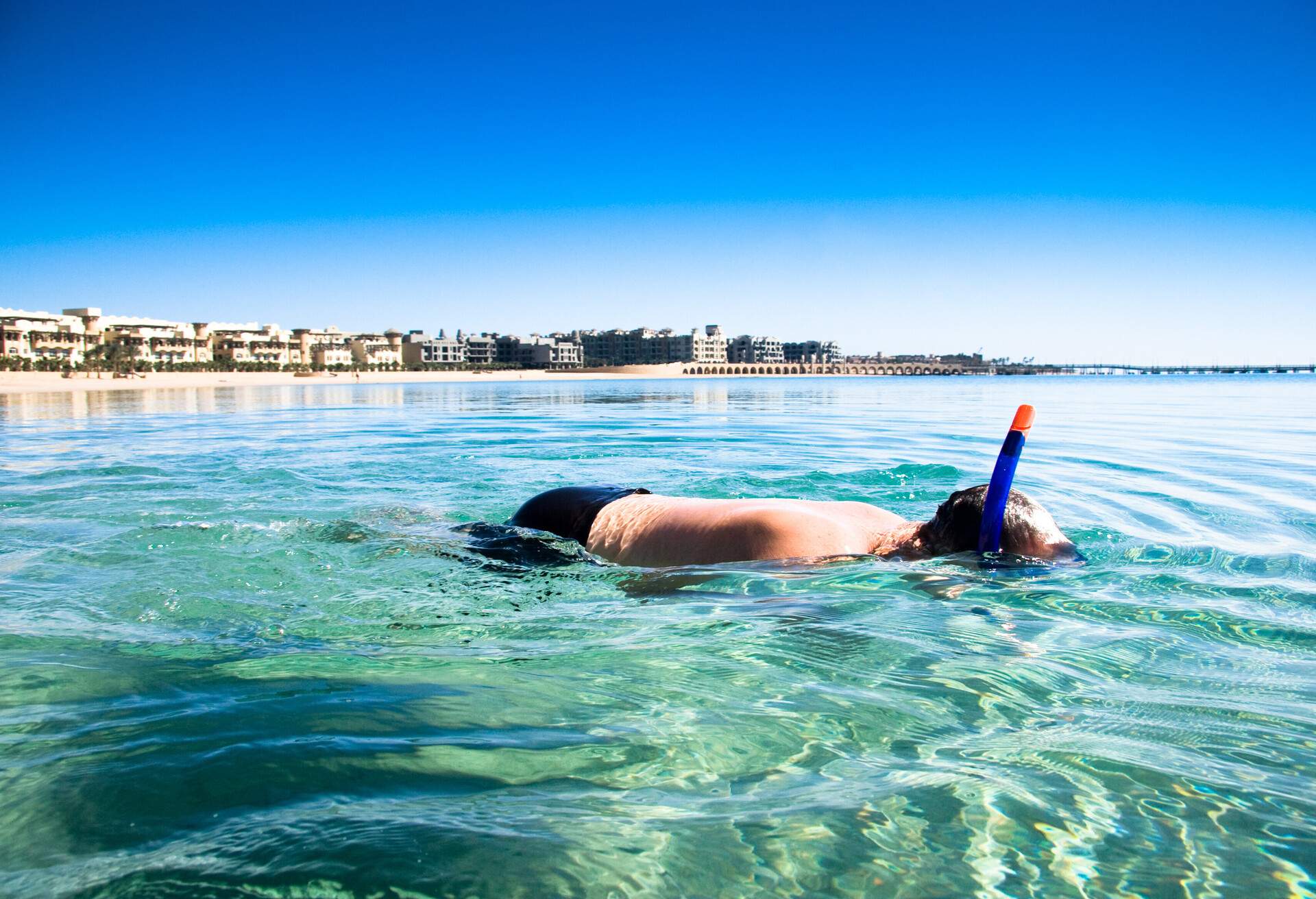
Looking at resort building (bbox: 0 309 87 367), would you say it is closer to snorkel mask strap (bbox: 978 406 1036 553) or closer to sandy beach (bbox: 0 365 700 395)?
sandy beach (bbox: 0 365 700 395)

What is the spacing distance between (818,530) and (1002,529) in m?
0.79

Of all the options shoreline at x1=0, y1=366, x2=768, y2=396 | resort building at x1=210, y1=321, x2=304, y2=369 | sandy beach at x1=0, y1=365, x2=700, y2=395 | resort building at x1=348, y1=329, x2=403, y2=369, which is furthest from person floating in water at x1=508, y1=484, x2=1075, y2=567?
resort building at x1=348, y1=329, x2=403, y2=369

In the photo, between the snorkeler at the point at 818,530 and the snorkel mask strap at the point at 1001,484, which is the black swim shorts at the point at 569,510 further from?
the snorkel mask strap at the point at 1001,484

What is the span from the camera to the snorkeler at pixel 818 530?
11.6 ft

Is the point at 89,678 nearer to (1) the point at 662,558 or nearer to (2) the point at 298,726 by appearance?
(2) the point at 298,726

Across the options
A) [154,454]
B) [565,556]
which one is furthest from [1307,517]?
[154,454]

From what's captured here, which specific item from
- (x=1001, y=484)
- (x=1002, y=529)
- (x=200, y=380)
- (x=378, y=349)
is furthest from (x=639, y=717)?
(x=378, y=349)

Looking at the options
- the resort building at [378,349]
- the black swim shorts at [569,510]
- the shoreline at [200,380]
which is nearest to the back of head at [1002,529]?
the black swim shorts at [569,510]

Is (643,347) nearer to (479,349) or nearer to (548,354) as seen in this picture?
(548,354)

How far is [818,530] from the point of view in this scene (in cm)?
362

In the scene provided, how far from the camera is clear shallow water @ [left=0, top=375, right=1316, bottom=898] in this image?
1.46 m

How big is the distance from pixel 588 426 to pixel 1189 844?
589 inches

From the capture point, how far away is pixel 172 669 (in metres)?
2.54

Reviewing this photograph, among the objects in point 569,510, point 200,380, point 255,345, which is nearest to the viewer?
point 569,510
